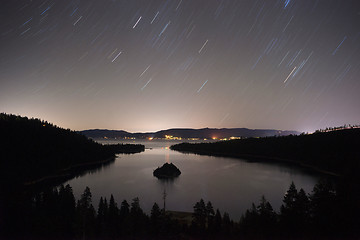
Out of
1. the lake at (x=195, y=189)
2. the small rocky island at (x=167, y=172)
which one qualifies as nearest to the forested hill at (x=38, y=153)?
the lake at (x=195, y=189)

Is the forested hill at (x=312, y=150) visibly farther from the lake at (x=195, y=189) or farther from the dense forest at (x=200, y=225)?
the dense forest at (x=200, y=225)

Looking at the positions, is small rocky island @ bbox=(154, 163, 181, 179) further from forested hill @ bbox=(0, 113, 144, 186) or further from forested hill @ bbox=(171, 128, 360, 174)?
forested hill @ bbox=(171, 128, 360, 174)

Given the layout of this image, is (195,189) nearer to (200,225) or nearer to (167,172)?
(167,172)

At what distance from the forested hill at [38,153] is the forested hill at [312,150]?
8648 cm

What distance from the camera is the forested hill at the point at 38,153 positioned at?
233ft

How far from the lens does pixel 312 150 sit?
114 meters

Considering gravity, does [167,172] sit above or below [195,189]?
above

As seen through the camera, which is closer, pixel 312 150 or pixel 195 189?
pixel 195 189

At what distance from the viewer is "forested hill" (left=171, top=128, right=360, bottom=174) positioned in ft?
278

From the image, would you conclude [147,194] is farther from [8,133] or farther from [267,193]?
[8,133]

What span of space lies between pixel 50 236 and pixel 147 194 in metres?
30.6

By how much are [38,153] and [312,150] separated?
123 m

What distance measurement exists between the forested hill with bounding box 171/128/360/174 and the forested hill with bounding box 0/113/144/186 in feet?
284

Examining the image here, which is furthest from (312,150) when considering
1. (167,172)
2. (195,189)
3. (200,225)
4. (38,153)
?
(38,153)
